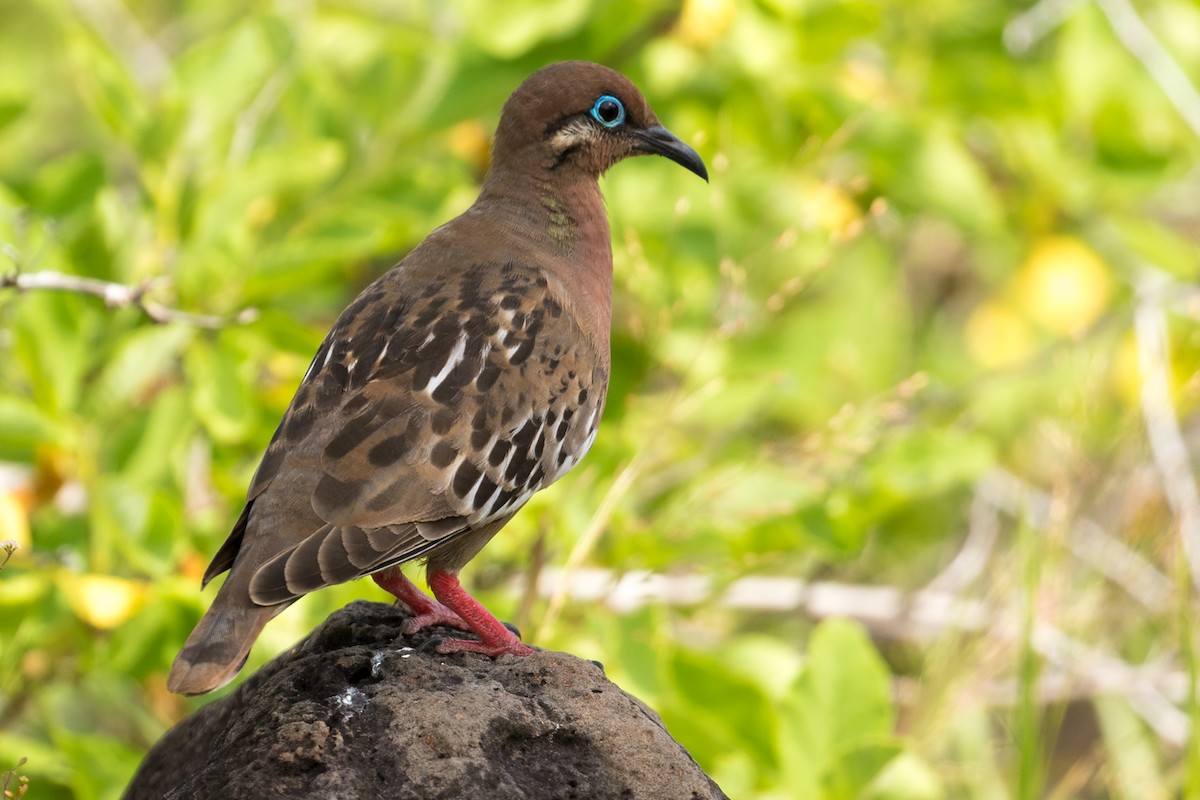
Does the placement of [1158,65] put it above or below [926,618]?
above

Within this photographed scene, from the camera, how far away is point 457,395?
473 centimetres

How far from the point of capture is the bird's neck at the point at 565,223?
5363 millimetres

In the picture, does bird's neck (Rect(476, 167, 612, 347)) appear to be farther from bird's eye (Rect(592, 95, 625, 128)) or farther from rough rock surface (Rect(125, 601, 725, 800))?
rough rock surface (Rect(125, 601, 725, 800))

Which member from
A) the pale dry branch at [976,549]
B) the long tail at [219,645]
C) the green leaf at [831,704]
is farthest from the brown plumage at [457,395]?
the pale dry branch at [976,549]

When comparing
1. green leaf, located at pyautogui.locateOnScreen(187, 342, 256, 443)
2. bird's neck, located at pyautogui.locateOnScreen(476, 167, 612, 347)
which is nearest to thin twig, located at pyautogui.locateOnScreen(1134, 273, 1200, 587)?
bird's neck, located at pyautogui.locateOnScreen(476, 167, 612, 347)

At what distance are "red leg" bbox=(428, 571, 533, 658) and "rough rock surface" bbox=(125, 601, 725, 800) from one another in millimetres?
94

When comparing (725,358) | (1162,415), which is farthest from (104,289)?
(1162,415)

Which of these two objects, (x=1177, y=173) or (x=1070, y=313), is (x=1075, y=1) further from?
(x=1070, y=313)

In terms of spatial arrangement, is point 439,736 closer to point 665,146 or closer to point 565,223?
point 565,223

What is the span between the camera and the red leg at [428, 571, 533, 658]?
4.41 meters

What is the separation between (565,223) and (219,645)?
2171mm

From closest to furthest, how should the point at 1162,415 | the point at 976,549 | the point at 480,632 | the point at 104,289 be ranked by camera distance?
the point at 480,632, the point at 104,289, the point at 1162,415, the point at 976,549

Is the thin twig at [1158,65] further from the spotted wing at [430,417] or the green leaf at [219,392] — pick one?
the green leaf at [219,392]

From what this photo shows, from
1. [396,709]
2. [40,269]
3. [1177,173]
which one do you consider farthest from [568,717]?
[1177,173]
